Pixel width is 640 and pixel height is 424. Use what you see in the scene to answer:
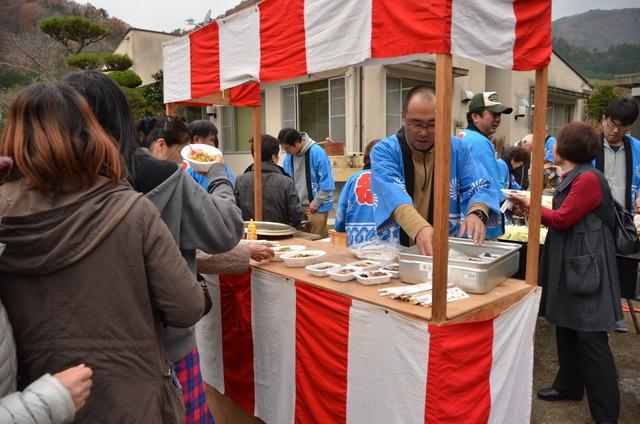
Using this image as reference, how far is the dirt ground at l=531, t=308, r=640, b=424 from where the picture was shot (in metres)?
2.92

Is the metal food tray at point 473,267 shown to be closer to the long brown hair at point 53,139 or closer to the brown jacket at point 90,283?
the brown jacket at point 90,283

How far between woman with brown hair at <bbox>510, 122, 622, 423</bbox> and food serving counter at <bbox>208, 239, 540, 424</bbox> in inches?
25.2

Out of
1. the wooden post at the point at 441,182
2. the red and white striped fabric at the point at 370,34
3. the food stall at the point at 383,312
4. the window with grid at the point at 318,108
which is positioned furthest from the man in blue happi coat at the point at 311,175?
the window with grid at the point at 318,108

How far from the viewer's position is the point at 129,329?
47.6 inches

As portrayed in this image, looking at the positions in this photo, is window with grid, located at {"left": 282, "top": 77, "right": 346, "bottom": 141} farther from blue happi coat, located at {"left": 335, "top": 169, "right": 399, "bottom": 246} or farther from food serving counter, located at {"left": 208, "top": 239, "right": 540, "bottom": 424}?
food serving counter, located at {"left": 208, "top": 239, "right": 540, "bottom": 424}

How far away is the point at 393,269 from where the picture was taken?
7.75 feet

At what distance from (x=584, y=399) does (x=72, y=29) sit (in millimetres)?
17804

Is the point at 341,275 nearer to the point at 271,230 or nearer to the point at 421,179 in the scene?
the point at 421,179

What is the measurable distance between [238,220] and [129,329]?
64 cm

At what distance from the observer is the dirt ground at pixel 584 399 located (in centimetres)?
292

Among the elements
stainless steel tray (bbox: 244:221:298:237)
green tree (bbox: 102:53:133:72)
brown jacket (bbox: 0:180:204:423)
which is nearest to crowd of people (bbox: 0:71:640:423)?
brown jacket (bbox: 0:180:204:423)

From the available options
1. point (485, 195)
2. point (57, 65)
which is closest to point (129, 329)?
point (485, 195)

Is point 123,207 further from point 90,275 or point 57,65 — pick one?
point 57,65

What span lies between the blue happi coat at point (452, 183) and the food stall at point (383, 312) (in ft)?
0.97
